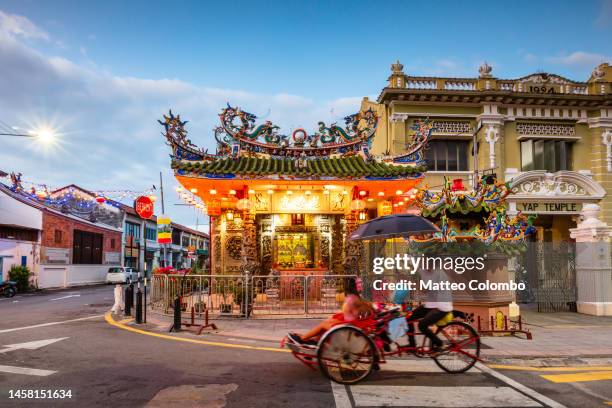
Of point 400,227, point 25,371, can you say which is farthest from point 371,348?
point 25,371

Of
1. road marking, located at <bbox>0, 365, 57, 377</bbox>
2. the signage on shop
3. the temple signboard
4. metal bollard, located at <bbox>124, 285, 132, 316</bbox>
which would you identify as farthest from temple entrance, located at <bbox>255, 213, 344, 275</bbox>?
road marking, located at <bbox>0, 365, 57, 377</bbox>

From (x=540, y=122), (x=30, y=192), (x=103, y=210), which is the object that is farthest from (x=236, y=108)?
(x=103, y=210)

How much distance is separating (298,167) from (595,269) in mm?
10594

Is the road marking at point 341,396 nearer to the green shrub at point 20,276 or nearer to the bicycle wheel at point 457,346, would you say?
the bicycle wheel at point 457,346

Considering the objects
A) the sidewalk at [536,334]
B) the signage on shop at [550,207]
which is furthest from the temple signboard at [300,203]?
the signage on shop at [550,207]

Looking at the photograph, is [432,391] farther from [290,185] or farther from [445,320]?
[290,185]

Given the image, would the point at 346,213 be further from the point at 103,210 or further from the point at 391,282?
the point at 103,210

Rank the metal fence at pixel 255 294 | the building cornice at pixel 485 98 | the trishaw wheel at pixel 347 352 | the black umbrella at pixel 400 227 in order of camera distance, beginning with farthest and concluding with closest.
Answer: the building cornice at pixel 485 98 < the metal fence at pixel 255 294 < the black umbrella at pixel 400 227 < the trishaw wheel at pixel 347 352

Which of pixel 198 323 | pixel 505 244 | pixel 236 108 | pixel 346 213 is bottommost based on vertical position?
pixel 198 323

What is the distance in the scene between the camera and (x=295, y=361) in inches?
306

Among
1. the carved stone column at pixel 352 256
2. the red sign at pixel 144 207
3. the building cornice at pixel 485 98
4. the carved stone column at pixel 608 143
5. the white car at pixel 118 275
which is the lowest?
the white car at pixel 118 275

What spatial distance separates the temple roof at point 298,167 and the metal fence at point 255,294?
373 cm

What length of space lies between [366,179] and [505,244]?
595cm

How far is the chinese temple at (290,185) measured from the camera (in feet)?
51.0
